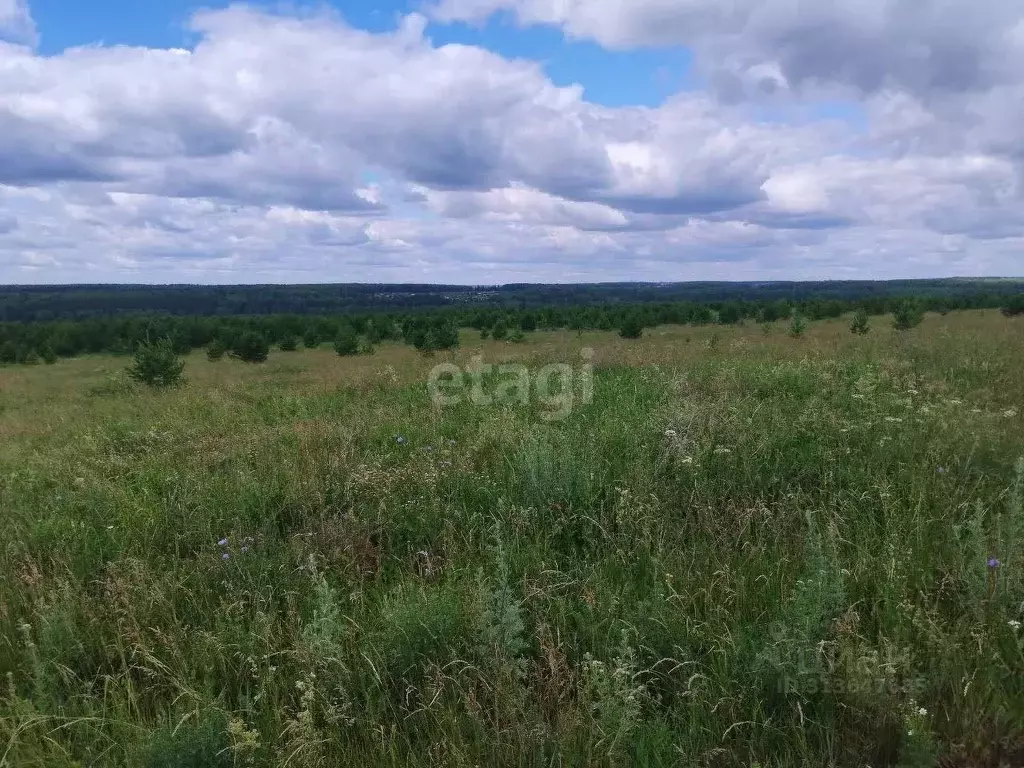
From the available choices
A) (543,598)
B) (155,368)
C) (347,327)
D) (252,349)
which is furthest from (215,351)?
(543,598)

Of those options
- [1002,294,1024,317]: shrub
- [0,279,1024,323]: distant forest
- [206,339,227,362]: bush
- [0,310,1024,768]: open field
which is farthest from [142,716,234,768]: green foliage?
[0,279,1024,323]: distant forest

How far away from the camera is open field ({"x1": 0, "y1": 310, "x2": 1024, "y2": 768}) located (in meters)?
2.10

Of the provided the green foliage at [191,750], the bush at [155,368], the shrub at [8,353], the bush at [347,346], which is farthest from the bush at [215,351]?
the green foliage at [191,750]

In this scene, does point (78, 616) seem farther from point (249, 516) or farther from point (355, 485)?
point (355, 485)

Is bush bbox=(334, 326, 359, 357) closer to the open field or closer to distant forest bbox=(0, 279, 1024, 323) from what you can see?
the open field

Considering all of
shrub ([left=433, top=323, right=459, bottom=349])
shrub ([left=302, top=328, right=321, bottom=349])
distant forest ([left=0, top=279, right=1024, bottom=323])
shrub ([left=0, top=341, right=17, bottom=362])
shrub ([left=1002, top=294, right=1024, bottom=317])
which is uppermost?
distant forest ([left=0, top=279, right=1024, bottom=323])

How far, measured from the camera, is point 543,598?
283cm

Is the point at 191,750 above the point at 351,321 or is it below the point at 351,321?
below

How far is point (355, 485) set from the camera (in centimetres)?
423

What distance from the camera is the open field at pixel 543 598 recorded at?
2100 mm

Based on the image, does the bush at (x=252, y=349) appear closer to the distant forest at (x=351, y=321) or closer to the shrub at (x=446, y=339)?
the distant forest at (x=351, y=321)

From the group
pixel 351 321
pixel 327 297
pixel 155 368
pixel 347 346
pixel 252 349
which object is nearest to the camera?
pixel 155 368

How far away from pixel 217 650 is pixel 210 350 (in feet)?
160

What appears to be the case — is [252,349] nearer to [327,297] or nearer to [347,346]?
[347,346]
